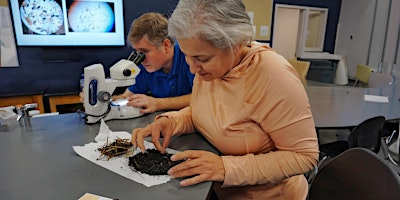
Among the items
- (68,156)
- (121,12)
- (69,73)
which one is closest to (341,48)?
(121,12)

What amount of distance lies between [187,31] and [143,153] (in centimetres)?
45

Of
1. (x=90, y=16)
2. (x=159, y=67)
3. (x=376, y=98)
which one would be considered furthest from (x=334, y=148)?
(x=90, y=16)

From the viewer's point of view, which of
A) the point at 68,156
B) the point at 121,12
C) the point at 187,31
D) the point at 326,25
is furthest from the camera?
the point at 326,25

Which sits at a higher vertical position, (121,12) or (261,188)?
(121,12)

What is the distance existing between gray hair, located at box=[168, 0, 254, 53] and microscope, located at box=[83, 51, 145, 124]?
1.83 feet

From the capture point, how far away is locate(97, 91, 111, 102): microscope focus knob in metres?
1.28

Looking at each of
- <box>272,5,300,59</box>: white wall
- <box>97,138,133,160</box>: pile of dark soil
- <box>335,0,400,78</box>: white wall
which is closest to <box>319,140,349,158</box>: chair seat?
<box>97,138,133,160</box>: pile of dark soil

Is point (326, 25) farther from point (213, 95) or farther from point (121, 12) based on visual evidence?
point (213, 95)

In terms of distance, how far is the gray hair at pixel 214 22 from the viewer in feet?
2.59

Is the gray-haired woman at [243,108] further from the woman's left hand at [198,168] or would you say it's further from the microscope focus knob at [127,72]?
the microscope focus knob at [127,72]

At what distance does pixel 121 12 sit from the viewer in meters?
3.25

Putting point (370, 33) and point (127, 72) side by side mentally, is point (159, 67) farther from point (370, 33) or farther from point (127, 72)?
point (370, 33)

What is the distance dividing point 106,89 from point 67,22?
2.18 meters

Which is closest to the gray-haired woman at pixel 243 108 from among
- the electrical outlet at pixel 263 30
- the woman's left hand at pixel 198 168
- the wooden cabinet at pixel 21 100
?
the woman's left hand at pixel 198 168
